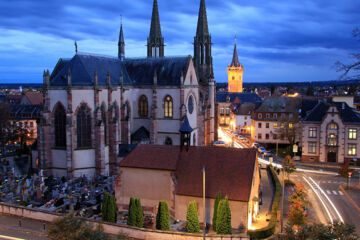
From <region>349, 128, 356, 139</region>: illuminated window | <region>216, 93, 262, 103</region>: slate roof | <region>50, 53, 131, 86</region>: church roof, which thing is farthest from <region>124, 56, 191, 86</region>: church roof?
<region>216, 93, 262, 103</region>: slate roof

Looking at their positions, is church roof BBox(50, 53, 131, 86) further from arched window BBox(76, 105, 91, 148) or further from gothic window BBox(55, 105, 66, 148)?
arched window BBox(76, 105, 91, 148)

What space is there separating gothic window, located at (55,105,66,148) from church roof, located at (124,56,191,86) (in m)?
13.3

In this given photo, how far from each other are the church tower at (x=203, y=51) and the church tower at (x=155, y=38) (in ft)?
23.4

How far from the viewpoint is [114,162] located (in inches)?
1802

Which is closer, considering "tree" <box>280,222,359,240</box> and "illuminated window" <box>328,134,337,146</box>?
"tree" <box>280,222,359,240</box>

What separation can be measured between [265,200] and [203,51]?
34658mm

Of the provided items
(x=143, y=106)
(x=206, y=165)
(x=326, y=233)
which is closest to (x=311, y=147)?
(x=143, y=106)

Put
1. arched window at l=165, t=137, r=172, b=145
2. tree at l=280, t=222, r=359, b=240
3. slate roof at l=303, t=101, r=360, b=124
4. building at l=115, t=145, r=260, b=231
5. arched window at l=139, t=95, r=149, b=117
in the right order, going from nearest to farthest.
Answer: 1. tree at l=280, t=222, r=359, b=240
2. building at l=115, t=145, r=260, b=231
3. arched window at l=165, t=137, r=172, b=145
4. arched window at l=139, t=95, r=149, b=117
5. slate roof at l=303, t=101, r=360, b=124

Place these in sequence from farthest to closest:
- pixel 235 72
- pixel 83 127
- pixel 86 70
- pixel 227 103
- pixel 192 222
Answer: pixel 235 72, pixel 227 103, pixel 86 70, pixel 83 127, pixel 192 222

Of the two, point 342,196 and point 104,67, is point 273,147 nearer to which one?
point 342,196

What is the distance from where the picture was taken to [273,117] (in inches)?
2955

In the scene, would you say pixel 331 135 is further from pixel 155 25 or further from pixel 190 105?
pixel 155 25

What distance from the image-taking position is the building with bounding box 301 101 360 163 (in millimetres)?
57156

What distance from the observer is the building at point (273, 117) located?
2842 inches
